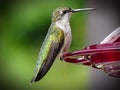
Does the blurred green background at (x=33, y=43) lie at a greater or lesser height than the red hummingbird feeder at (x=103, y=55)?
lesser

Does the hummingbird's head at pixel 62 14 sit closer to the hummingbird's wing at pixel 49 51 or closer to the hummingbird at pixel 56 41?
the hummingbird at pixel 56 41

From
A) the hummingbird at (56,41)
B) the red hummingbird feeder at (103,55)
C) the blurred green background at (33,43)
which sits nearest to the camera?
the red hummingbird feeder at (103,55)

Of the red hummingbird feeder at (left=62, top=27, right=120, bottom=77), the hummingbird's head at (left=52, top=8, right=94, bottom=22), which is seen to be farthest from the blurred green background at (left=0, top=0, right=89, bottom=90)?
the red hummingbird feeder at (left=62, top=27, right=120, bottom=77)

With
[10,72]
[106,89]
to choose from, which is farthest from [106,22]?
[10,72]

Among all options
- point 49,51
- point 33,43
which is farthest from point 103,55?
point 33,43

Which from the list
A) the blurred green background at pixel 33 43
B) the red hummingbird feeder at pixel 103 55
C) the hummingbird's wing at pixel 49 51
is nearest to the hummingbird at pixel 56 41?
the hummingbird's wing at pixel 49 51

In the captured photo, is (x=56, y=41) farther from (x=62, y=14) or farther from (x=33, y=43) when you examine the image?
(x=33, y=43)
